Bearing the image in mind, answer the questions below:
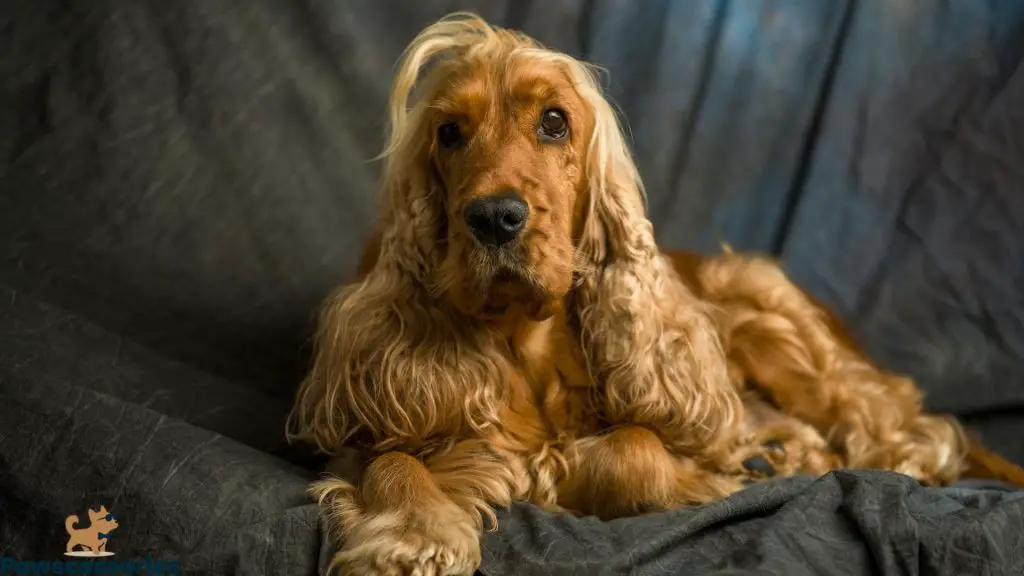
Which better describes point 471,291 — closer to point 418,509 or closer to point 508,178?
point 508,178

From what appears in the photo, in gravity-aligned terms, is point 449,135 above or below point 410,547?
above

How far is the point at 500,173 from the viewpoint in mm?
1928

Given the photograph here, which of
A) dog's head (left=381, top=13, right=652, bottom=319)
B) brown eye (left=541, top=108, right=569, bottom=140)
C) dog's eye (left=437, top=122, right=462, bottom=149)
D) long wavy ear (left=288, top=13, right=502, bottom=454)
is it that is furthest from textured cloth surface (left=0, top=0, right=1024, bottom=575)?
brown eye (left=541, top=108, right=569, bottom=140)

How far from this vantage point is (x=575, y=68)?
Result: 2.24 m

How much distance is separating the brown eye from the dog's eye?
178mm

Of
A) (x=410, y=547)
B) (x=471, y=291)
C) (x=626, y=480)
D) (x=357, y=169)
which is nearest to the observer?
(x=410, y=547)

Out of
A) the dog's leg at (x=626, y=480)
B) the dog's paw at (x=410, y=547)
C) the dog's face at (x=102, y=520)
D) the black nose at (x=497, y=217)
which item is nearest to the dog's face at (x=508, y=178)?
the black nose at (x=497, y=217)

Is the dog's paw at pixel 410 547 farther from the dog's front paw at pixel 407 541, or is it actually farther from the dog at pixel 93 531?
the dog at pixel 93 531

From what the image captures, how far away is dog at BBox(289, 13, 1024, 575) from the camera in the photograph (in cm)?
198

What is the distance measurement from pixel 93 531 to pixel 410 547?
561 millimetres

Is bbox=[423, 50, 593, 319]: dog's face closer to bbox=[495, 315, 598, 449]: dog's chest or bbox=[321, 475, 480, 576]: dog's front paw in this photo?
bbox=[495, 315, 598, 449]: dog's chest

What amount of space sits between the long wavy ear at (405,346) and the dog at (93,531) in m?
0.50

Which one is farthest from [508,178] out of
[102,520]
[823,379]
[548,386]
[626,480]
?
[823,379]

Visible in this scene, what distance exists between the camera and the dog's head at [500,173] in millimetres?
1915
